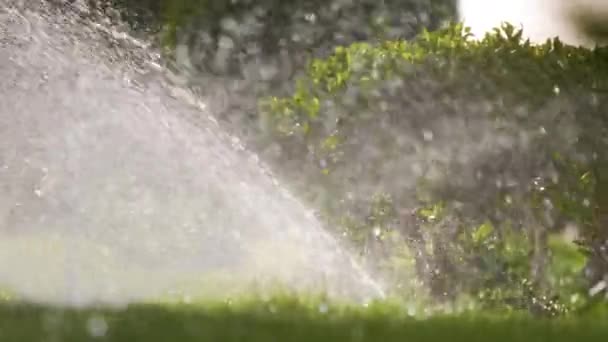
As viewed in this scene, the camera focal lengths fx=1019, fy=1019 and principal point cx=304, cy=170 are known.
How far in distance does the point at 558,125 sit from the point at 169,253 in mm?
3013

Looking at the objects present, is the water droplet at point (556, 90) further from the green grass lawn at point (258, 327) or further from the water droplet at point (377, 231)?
the green grass lawn at point (258, 327)

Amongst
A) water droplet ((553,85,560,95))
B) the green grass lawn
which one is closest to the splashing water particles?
water droplet ((553,85,560,95))

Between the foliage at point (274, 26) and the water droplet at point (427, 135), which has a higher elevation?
the foliage at point (274, 26)

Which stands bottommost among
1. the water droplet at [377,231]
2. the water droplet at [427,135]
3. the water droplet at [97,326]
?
the water droplet at [97,326]

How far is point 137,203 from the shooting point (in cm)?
808

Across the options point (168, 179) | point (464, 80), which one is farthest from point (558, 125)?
point (168, 179)

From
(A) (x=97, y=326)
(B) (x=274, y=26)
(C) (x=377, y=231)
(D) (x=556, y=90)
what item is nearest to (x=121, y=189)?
(C) (x=377, y=231)

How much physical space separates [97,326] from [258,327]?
0.63m

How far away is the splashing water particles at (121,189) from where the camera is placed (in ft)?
23.9

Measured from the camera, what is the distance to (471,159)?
22.2 ft

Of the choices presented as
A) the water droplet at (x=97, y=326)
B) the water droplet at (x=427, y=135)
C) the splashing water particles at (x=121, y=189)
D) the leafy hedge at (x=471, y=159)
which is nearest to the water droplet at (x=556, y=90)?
the leafy hedge at (x=471, y=159)

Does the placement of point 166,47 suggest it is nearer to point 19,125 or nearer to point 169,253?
point 19,125

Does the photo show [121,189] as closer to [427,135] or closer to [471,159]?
[427,135]

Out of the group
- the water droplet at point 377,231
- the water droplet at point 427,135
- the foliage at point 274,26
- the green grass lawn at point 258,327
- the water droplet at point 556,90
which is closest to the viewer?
the green grass lawn at point 258,327
